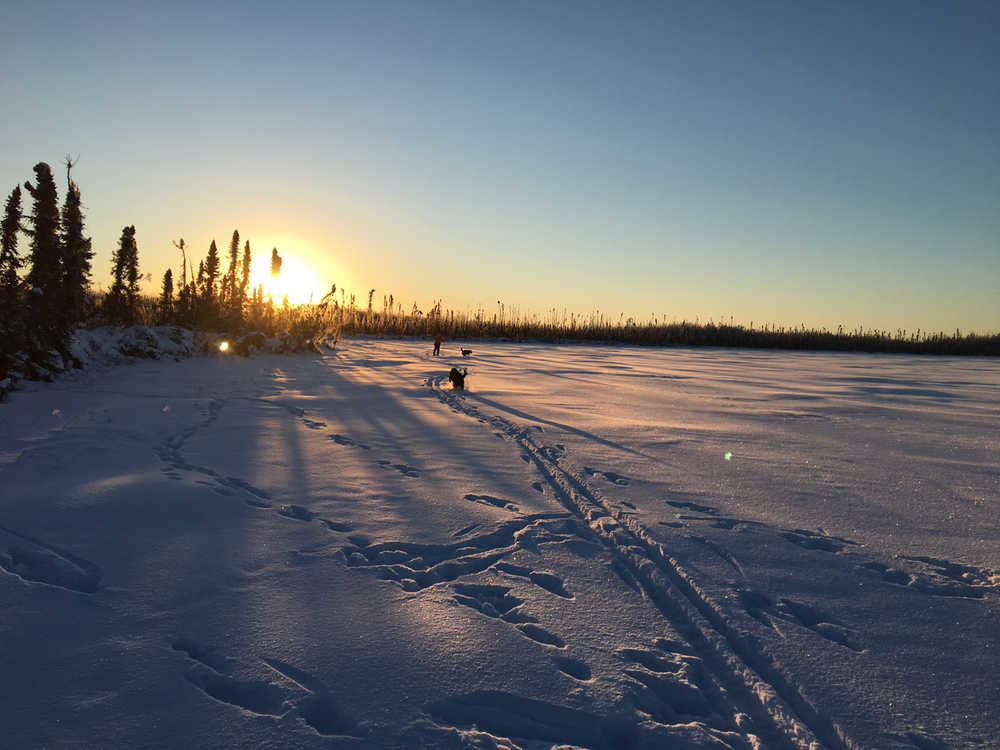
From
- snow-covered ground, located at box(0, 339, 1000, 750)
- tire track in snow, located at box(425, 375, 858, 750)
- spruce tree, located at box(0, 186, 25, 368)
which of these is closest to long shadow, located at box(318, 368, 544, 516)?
snow-covered ground, located at box(0, 339, 1000, 750)

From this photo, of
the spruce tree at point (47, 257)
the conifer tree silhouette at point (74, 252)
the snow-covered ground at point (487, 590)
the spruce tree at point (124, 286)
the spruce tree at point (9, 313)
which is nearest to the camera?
the snow-covered ground at point (487, 590)

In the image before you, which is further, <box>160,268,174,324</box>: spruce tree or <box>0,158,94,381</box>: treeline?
<box>160,268,174,324</box>: spruce tree

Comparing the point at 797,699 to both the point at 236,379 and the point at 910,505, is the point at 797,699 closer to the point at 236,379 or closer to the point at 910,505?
the point at 910,505

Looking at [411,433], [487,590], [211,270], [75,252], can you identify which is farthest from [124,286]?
[487,590]

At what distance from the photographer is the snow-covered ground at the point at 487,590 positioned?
1.56 metres

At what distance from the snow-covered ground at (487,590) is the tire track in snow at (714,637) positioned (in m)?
0.01

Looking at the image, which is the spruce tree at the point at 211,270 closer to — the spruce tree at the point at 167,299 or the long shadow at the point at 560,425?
the spruce tree at the point at 167,299

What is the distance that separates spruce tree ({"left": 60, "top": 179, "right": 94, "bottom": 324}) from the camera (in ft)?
32.3

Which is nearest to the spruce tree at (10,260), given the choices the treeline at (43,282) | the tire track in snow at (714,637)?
the treeline at (43,282)

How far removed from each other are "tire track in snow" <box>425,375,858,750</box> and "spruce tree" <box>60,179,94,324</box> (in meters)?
10.6

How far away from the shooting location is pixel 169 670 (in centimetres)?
165

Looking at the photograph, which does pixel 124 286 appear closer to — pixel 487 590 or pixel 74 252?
pixel 74 252

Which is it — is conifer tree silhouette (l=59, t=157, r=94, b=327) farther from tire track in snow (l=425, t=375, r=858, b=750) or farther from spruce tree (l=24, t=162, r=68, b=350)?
tire track in snow (l=425, t=375, r=858, b=750)

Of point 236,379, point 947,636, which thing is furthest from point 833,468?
point 236,379
